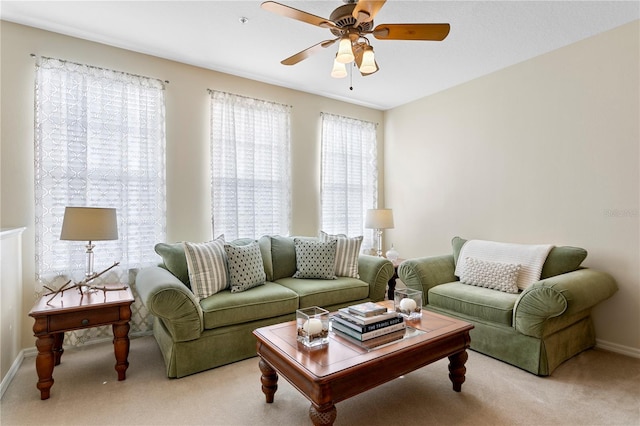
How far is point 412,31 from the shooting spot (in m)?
2.00

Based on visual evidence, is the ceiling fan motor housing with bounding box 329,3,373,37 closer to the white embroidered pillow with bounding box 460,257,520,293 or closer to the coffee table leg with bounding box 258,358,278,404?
the coffee table leg with bounding box 258,358,278,404

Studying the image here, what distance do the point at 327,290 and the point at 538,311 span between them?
1.70 metres

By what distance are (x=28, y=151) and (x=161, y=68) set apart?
1.40 m

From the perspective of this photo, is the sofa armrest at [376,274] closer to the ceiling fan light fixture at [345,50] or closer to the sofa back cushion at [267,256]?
the sofa back cushion at [267,256]

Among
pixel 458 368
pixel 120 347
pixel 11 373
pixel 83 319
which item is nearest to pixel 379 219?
pixel 458 368

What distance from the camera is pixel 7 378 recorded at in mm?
2330

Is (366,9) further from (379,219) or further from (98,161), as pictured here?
(379,219)

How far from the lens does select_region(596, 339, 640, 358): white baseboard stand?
2786mm

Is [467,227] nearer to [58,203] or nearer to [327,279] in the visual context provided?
[327,279]

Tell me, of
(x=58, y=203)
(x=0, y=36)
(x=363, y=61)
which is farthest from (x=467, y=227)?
(x=0, y=36)

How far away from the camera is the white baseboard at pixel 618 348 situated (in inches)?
110

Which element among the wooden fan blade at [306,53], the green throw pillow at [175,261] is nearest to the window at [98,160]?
the green throw pillow at [175,261]

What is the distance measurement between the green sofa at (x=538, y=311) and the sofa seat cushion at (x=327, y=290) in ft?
2.06

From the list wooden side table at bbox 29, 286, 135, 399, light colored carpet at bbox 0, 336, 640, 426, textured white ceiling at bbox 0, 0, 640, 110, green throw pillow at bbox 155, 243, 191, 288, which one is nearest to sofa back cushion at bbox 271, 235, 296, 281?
green throw pillow at bbox 155, 243, 191, 288
